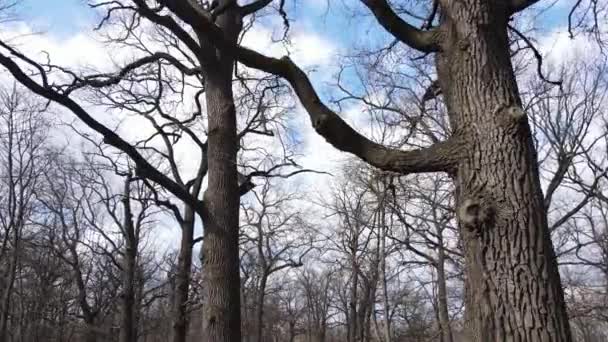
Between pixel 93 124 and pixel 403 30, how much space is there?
Answer: 9.96ft

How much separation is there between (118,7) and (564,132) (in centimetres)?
1210

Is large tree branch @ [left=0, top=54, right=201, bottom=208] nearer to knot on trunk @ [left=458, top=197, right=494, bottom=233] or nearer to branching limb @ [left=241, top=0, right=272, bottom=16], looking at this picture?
branching limb @ [left=241, top=0, right=272, bottom=16]

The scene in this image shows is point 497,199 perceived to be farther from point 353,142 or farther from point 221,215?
point 221,215

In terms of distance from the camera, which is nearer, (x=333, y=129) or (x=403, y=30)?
(x=333, y=129)

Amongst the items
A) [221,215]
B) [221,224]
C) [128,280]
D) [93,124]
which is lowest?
[221,224]

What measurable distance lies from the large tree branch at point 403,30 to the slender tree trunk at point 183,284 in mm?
9070

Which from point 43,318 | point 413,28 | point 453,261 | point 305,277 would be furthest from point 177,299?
point 305,277

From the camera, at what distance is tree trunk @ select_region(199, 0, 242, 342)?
593 centimetres

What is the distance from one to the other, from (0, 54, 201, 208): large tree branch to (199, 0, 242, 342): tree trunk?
54 cm

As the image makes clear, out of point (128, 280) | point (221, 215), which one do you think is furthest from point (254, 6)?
point (128, 280)

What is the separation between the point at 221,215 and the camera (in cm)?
628

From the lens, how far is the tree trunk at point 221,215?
5.93 m

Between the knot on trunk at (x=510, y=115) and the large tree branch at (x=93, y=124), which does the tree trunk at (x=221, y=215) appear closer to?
the large tree branch at (x=93, y=124)

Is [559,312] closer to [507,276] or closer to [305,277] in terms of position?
[507,276]
